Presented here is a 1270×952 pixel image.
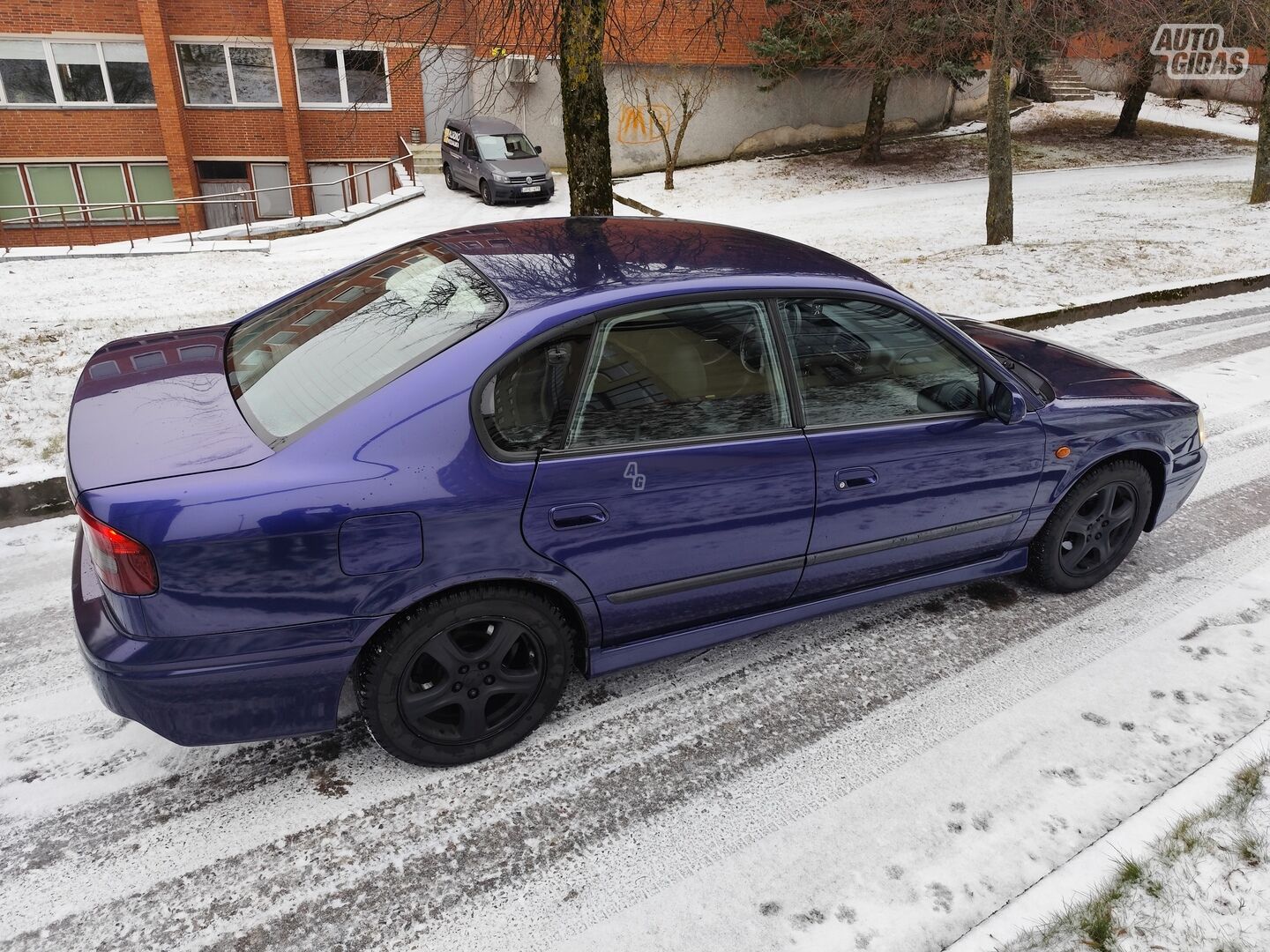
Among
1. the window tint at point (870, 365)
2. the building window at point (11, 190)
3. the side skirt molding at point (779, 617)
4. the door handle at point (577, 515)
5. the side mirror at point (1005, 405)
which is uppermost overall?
the window tint at point (870, 365)

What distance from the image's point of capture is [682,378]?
311 centimetres

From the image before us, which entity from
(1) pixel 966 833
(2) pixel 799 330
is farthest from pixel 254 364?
(1) pixel 966 833

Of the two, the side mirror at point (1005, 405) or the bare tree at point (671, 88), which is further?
the bare tree at point (671, 88)

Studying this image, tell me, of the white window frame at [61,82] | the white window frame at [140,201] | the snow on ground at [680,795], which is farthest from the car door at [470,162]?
the snow on ground at [680,795]

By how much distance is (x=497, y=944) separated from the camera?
8.05 feet

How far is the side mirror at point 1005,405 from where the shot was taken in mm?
3590

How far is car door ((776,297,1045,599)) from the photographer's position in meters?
3.33

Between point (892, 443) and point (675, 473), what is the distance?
965mm

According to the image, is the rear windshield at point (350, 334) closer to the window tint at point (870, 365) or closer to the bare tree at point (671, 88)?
the window tint at point (870, 365)

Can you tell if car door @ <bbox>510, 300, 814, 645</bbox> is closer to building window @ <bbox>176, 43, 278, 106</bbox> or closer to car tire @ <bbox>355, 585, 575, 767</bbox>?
car tire @ <bbox>355, 585, 575, 767</bbox>

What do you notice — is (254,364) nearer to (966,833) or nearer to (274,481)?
(274,481)

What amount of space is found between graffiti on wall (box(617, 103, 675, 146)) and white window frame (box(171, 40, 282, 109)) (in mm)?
9296

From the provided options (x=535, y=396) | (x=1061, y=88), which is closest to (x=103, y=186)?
(x=535, y=396)

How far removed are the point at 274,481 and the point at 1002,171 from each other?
12.4 m
